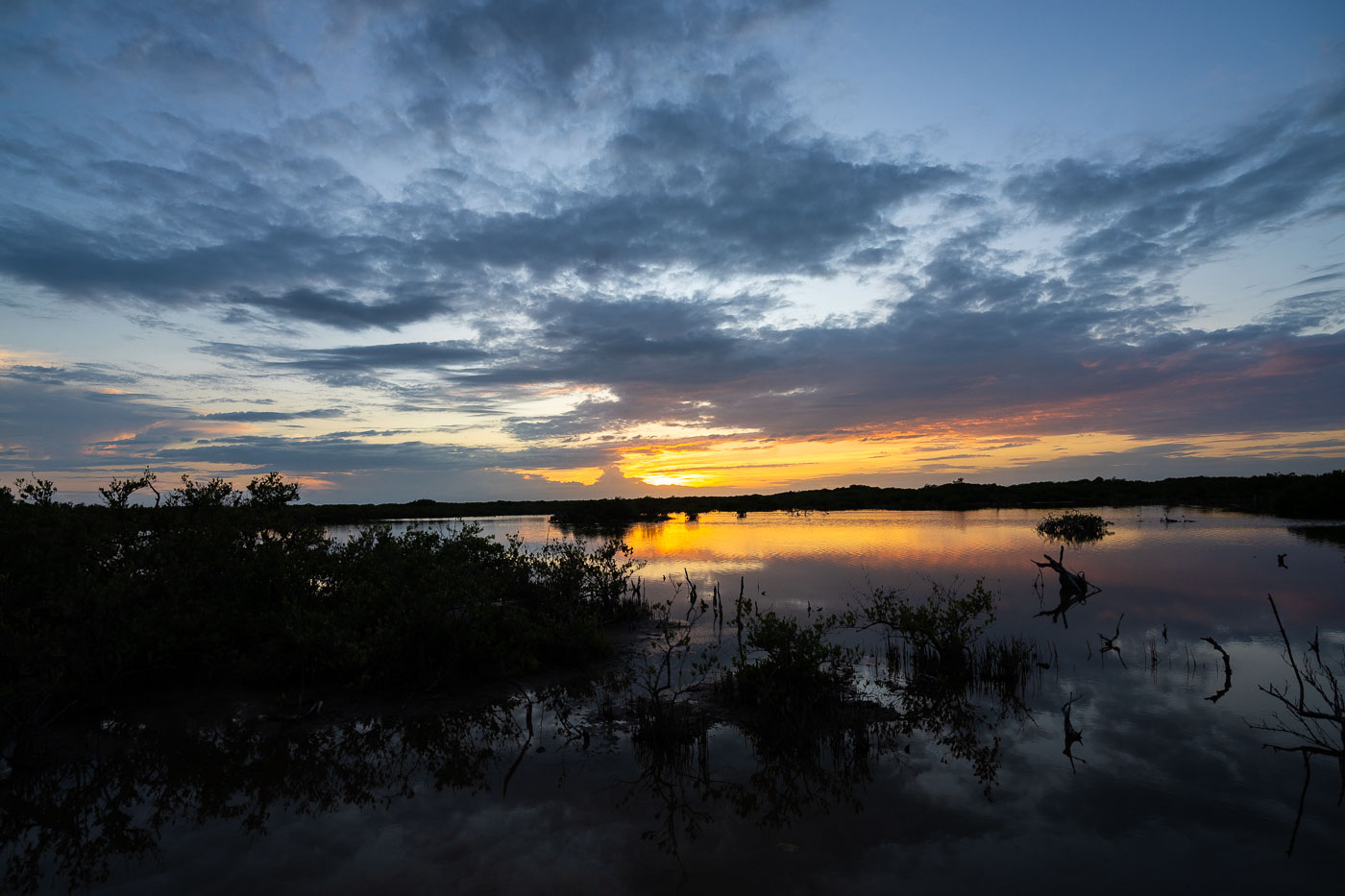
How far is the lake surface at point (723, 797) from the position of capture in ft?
21.0

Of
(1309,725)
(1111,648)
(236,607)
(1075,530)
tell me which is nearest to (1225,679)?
(1111,648)

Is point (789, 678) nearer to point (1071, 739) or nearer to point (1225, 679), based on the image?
point (1071, 739)

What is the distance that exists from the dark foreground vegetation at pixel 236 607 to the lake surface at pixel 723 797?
42.3 inches

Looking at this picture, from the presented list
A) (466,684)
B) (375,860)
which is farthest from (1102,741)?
(466,684)

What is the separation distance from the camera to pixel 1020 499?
73625 mm

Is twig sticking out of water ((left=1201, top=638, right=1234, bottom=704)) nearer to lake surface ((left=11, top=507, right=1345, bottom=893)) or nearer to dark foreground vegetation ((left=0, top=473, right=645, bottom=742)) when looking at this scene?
lake surface ((left=11, top=507, right=1345, bottom=893))

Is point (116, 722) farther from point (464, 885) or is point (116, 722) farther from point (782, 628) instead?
point (782, 628)

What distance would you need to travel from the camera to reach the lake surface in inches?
252

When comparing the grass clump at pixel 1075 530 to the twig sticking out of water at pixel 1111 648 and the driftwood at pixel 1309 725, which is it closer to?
the twig sticking out of water at pixel 1111 648

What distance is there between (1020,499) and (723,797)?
75648mm

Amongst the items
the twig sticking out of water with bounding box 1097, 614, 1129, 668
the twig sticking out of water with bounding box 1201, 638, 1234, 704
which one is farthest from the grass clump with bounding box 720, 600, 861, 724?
the twig sticking out of water with bounding box 1097, 614, 1129, 668

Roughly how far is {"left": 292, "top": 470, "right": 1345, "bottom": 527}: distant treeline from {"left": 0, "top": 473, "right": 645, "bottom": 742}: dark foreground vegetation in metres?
40.5

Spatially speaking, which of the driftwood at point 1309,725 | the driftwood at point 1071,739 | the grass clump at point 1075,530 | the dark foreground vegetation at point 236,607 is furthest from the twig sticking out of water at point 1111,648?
the grass clump at point 1075,530

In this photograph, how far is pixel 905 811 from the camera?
7.40 metres
